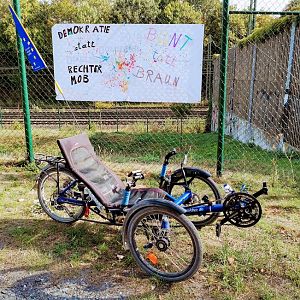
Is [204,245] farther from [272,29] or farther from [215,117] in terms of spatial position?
[215,117]

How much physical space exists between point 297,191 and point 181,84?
2.06 meters

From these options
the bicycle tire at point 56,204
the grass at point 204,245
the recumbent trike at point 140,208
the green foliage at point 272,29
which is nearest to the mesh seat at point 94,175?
the recumbent trike at point 140,208

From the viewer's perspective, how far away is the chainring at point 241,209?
8.86 feet

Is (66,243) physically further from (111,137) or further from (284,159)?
(111,137)

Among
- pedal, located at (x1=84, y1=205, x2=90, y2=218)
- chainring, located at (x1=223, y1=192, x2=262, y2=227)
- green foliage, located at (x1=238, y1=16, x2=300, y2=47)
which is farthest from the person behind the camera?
green foliage, located at (x1=238, y1=16, x2=300, y2=47)

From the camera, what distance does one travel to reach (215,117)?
1619 cm

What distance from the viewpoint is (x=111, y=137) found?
44.1 ft

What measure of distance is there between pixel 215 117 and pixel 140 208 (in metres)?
14.0

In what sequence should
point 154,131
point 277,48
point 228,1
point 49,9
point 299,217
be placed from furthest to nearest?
point 49,9
point 154,131
point 277,48
point 228,1
point 299,217

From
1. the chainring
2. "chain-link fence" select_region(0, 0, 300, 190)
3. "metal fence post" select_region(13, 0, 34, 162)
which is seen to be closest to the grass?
the chainring

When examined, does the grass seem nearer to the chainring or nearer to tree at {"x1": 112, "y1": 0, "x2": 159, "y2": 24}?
the chainring

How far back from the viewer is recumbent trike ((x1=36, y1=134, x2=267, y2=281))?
2623 millimetres

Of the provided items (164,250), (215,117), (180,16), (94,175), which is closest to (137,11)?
(180,16)

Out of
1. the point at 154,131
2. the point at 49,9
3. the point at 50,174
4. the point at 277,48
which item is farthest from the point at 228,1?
the point at 49,9
